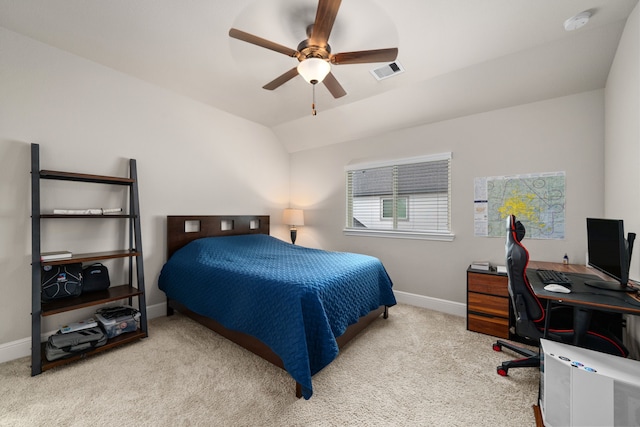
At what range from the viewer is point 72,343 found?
2.02 m

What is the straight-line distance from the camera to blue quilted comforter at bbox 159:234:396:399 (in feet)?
5.60

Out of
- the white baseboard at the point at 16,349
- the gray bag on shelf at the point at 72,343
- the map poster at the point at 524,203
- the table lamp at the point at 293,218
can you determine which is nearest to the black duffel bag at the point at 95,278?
the gray bag on shelf at the point at 72,343

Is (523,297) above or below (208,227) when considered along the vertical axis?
below

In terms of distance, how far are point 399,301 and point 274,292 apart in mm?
2220

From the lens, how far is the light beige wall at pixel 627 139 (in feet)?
5.20

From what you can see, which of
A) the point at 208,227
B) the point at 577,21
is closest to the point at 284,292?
the point at 208,227

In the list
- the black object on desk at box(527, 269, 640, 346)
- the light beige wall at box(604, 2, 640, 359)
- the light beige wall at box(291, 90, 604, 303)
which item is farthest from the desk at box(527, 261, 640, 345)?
the light beige wall at box(291, 90, 604, 303)

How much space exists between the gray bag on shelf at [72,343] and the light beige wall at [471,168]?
2.89 m

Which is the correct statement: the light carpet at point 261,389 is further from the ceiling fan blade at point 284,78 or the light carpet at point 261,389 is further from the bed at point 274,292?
the ceiling fan blade at point 284,78

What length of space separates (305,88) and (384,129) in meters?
1.24

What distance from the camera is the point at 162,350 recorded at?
7.33ft

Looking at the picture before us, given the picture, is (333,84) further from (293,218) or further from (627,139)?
(293,218)

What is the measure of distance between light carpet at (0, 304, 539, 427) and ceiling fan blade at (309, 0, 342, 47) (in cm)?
236

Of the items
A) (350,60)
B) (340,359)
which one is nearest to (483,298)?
(340,359)
